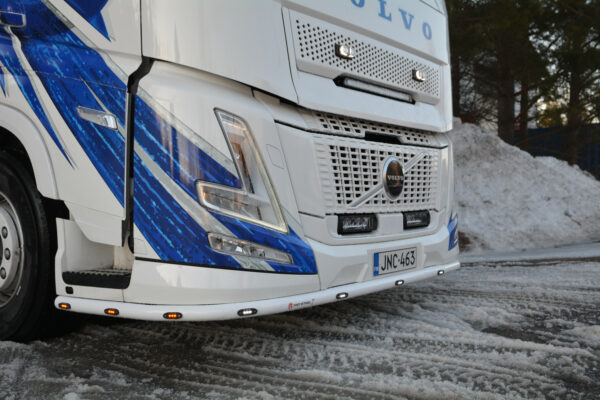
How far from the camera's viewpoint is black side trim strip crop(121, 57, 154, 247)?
264 centimetres

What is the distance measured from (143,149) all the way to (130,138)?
8cm

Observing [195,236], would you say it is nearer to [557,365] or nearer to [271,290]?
[271,290]

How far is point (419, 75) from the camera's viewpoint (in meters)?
3.89

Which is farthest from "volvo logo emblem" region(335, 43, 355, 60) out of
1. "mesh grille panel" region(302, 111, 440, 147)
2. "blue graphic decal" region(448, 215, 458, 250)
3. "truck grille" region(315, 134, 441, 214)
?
"blue graphic decal" region(448, 215, 458, 250)

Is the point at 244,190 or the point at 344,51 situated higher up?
the point at 344,51

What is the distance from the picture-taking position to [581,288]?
453 cm

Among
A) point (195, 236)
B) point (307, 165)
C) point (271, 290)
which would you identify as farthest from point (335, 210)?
point (195, 236)

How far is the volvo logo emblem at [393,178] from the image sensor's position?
11.2 feet

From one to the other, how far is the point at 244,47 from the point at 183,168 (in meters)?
0.67

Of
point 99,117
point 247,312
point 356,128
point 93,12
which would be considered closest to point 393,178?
point 356,128

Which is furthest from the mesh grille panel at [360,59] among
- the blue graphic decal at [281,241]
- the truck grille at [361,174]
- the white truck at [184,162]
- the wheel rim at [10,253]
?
the wheel rim at [10,253]

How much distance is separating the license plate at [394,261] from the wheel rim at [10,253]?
6.38 ft

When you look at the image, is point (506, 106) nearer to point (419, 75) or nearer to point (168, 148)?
point (419, 75)

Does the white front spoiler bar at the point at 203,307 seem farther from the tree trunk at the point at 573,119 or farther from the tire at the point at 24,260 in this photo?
the tree trunk at the point at 573,119
